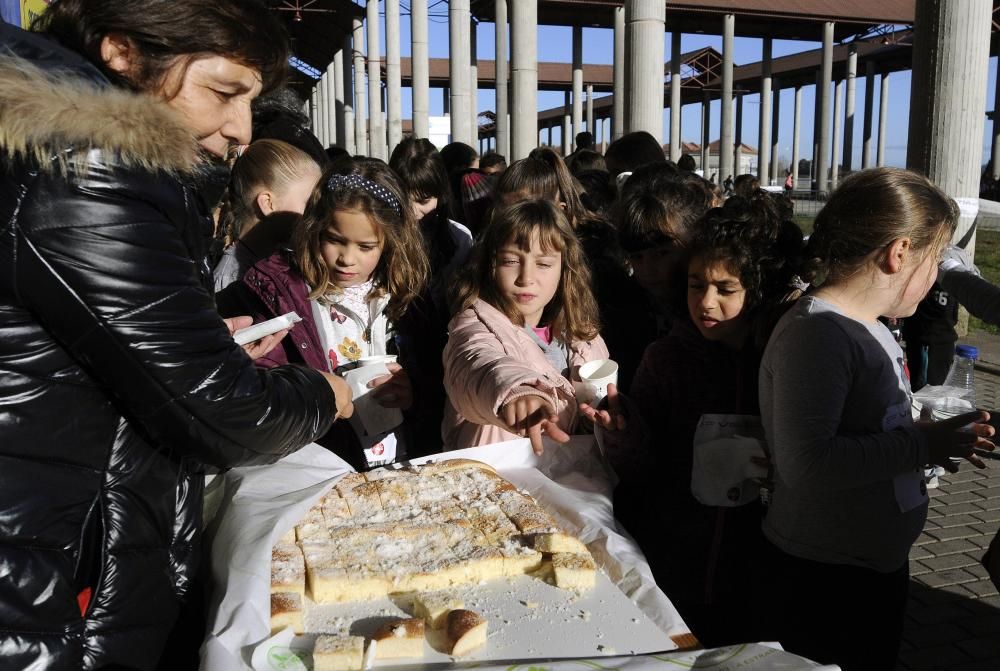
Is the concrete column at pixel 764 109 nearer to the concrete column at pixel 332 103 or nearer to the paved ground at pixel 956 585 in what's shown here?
the concrete column at pixel 332 103

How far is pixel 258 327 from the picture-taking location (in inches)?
85.5

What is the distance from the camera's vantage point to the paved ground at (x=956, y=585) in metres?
3.32

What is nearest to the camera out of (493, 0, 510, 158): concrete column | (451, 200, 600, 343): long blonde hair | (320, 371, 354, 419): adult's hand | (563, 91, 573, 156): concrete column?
(320, 371, 354, 419): adult's hand

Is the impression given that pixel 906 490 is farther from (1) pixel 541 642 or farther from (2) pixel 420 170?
(2) pixel 420 170

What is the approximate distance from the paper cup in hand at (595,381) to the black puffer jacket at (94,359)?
1.07 meters

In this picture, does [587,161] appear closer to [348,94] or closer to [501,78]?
[501,78]

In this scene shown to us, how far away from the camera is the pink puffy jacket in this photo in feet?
7.15

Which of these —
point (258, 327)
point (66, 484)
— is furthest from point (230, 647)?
point (258, 327)

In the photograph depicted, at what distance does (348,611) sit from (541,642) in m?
0.39

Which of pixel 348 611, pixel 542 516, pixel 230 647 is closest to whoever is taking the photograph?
pixel 230 647

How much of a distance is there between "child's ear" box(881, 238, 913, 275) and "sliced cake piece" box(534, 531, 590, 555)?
3.45ft

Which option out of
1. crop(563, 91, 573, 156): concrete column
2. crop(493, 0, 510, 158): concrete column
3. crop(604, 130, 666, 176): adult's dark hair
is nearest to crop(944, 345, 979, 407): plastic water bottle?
crop(604, 130, 666, 176): adult's dark hair

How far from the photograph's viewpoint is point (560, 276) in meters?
2.92

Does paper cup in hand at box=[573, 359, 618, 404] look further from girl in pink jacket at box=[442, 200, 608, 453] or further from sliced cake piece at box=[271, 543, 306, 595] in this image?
sliced cake piece at box=[271, 543, 306, 595]
